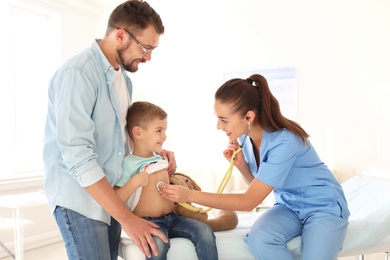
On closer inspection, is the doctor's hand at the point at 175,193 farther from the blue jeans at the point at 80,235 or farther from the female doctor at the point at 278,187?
the blue jeans at the point at 80,235

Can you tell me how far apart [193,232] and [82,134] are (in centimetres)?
64

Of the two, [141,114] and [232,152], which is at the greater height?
[141,114]

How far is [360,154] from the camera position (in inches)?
164

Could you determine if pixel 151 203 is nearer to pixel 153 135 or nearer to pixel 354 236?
pixel 153 135

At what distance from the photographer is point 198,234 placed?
1709mm

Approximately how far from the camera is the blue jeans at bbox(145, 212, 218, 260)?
1690mm

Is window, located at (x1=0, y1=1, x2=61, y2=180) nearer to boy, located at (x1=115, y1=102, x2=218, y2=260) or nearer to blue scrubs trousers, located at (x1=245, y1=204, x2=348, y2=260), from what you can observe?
boy, located at (x1=115, y1=102, x2=218, y2=260)

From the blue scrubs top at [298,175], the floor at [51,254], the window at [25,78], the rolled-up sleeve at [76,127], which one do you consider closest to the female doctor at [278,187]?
the blue scrubs top at [298,175]

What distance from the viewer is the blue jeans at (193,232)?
5.55 feet

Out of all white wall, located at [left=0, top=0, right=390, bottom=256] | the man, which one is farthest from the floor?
the man

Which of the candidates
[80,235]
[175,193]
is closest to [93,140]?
[80,235]

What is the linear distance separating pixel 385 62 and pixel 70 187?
11.7 ft

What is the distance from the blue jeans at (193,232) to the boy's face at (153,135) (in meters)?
0.30

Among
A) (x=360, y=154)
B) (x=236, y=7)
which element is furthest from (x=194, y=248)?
(x=236, y=7)
